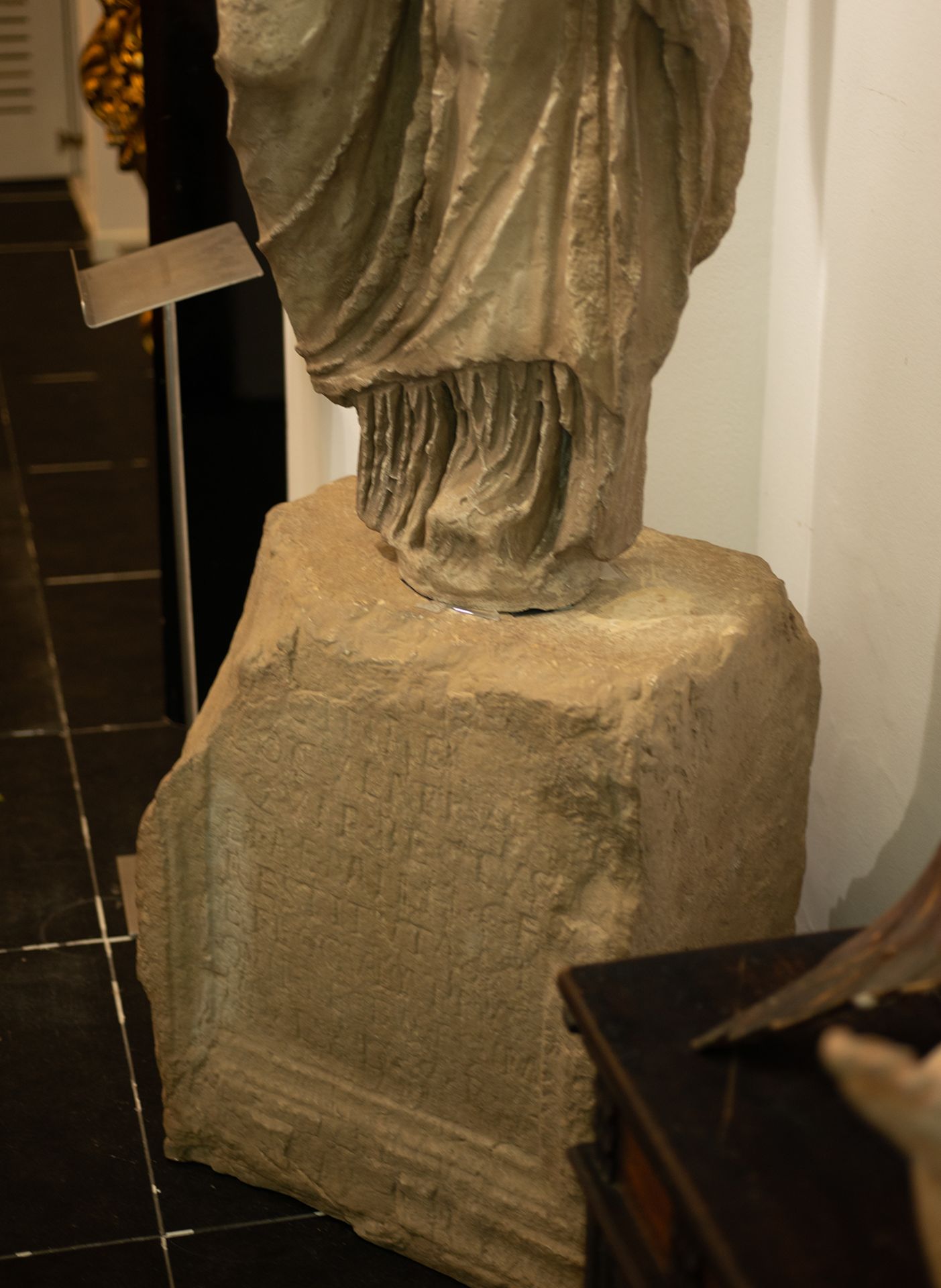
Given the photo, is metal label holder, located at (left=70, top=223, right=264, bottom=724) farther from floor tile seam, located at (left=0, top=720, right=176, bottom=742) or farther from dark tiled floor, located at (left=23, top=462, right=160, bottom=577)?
dark tiled floor, located at (left=23, top=462, right=160, bottom=577)

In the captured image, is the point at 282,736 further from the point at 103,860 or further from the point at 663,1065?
the point at 103,860

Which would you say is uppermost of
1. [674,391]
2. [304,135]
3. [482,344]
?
[304,135]

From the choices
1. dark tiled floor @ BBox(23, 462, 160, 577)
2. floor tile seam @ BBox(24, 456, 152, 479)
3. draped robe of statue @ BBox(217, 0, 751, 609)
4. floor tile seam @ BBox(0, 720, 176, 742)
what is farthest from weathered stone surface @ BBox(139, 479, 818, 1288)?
floor tile seam @ BBox(24, 456, 152, 479)

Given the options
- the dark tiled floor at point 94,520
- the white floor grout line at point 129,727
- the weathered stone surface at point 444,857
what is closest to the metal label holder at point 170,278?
the weathered stone surface at point 444,857

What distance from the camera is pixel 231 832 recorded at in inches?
97.9

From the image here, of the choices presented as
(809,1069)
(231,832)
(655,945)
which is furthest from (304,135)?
(809,1069)

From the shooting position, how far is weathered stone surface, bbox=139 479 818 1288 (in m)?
2.16

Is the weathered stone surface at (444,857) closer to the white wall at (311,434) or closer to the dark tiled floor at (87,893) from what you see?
the dark tiled floor at (87,893)

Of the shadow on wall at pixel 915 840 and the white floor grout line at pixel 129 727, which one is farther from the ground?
the shadow on wall at pixel 915 840

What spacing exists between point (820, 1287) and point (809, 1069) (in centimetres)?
29

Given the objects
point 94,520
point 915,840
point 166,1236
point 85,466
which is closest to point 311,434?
point 94,520

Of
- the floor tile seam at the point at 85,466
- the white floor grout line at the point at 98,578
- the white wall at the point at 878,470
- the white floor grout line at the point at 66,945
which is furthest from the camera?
the floor tile seam at the point at 85,466

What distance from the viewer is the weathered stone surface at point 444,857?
216 centimetres

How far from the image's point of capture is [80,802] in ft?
12.4
